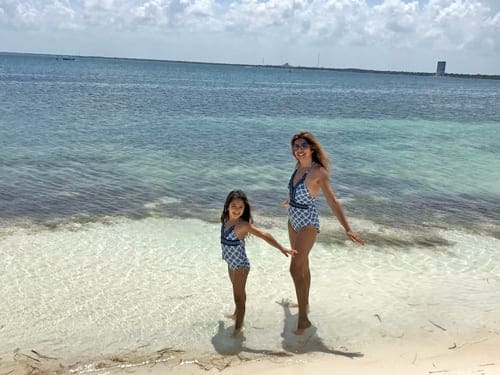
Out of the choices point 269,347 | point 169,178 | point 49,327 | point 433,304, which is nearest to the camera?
point 269,347

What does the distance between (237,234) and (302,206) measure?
0.76 meters

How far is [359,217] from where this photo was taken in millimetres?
10867

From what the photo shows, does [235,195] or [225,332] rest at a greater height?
[235,195]

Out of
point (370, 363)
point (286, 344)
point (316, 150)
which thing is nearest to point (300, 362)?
point (286, 344)

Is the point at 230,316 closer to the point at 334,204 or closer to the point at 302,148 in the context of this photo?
the point at 334,204

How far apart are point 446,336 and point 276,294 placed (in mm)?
2158

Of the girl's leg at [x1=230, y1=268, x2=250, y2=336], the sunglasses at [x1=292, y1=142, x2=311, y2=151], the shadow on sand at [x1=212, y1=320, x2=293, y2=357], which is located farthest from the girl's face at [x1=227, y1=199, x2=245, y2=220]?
the shadow on sand at [x1=212, y1=320, x2=293, y2=357]

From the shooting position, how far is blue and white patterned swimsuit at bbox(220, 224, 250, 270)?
Answer: 527 centimetres

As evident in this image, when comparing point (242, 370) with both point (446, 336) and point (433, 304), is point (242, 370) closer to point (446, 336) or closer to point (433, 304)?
point (446, 336)

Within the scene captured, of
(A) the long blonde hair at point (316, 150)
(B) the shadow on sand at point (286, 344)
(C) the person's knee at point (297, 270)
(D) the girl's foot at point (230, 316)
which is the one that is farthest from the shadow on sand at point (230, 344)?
(A) the long blonde hair at point (316, 150)

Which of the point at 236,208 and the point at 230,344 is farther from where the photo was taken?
the point at 230,344

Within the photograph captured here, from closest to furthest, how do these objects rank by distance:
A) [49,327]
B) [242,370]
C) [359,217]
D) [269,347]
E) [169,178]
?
[242,370]
[269,347]
[49,327]
[359,217]
[169,178]

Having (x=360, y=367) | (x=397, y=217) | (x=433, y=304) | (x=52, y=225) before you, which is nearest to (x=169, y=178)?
(x=52, y=225)

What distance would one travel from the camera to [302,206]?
538 cm
